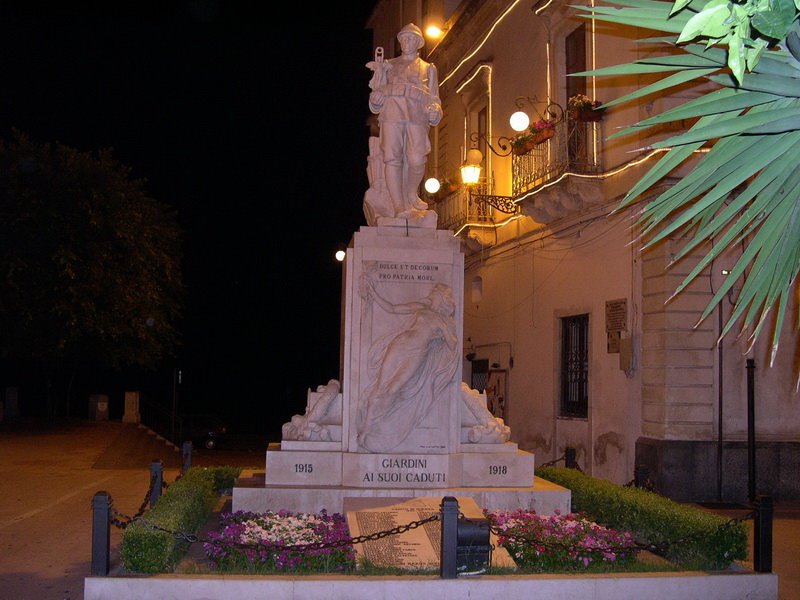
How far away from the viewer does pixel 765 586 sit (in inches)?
293

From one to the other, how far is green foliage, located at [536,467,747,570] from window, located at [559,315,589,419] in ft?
22.8

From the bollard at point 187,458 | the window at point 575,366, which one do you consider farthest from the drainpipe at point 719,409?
the bollard at point 187,458

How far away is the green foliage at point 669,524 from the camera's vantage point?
7.74 m

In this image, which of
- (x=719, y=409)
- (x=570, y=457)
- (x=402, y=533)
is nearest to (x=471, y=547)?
(x=402, y=533)

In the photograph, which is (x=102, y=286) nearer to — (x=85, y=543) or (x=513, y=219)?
(x=513, y=219)

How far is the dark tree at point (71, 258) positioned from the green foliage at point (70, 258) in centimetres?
3

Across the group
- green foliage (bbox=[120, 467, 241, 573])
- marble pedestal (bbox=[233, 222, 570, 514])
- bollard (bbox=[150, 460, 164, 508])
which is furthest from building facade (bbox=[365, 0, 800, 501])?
bollard (bbox=[150, 460, 164, 508])

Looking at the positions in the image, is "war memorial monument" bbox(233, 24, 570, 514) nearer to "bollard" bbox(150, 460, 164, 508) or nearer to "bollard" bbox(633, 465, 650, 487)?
"bollard" bbox(150, 460, 164, 508)

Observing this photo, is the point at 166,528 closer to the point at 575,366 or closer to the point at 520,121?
the point at 575,366

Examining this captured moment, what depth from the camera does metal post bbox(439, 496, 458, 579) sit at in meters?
7.12

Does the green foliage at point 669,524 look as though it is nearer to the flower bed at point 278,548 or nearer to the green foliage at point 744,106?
the flower bed at point 278,548

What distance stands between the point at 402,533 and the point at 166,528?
206 centimetres

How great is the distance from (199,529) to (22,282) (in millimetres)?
20175

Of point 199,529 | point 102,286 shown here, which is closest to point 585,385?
point 199,529
